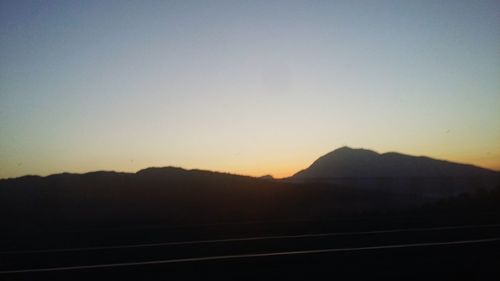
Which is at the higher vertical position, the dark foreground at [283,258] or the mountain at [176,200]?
the mountain at [176,200]

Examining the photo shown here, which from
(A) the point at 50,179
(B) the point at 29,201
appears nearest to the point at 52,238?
(B) the point at 29,201

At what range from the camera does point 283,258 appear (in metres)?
11.7

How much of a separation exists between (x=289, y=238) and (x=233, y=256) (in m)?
4.49

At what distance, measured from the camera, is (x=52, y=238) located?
19.6 meters

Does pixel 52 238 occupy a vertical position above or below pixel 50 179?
below

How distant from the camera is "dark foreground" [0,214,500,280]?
10086 mm

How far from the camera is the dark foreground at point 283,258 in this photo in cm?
1009

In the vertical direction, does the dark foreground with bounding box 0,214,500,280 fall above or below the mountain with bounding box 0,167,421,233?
below

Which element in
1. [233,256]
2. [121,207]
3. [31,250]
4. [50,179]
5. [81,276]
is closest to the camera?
[81,276]

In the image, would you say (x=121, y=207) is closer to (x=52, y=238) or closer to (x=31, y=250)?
(x=52, y=238)

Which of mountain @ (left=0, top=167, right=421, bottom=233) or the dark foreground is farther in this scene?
mountain @ (left=0, top=167, right=421, bottom=233)

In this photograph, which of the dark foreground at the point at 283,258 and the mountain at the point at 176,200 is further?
the mountain at the point at 176,200

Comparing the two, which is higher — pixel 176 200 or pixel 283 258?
pixel 176 200

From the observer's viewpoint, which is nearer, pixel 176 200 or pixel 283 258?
pixel 283 258
